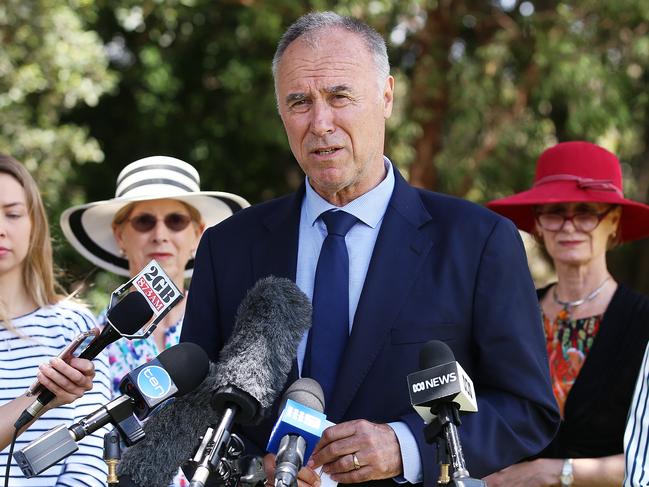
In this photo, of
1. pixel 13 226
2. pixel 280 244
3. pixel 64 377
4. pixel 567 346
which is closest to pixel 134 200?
pixel 13 226

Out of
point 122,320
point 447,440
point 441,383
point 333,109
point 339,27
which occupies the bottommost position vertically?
point 447,440

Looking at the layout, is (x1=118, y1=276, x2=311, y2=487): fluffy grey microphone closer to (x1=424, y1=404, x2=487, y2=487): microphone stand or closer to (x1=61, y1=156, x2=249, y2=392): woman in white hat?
(x1=424, y1=404, x2=487, y2=487): microphone stand

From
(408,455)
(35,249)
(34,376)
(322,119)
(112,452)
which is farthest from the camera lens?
(35,249)

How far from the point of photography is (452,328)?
124 inches

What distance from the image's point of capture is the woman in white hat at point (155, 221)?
5039 millimetres

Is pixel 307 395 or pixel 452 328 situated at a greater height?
pixel 452 328

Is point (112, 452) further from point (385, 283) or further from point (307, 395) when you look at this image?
point (385, 283)

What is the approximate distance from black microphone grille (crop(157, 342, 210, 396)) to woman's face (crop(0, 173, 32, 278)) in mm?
1918

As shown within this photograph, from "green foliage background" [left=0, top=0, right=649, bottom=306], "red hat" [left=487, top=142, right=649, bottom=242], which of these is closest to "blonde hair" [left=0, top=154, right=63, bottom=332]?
"red hat" [left=487, top=142, right=649, bottom=242]

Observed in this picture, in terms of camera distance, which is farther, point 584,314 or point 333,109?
point 584,314

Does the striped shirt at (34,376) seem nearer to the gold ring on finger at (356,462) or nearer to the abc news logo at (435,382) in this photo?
the gold ring on finger at (356,462)

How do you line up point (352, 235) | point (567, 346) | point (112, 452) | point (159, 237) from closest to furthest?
point (112, 452), point (352, 235), point (567, 346), point (159, 237)

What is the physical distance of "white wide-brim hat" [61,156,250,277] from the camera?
5309 mm

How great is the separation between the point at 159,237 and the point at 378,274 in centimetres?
221
